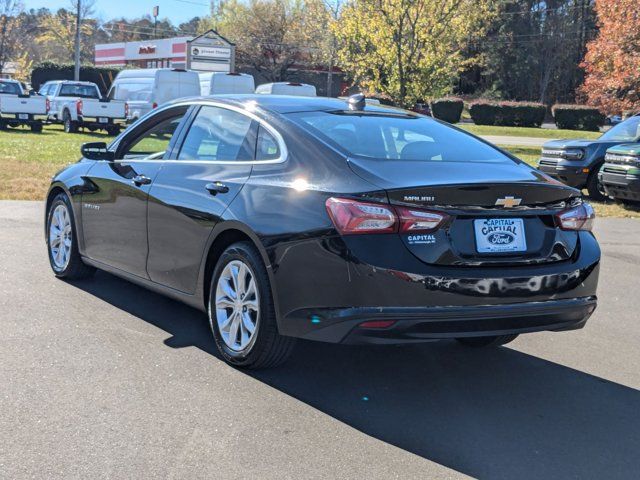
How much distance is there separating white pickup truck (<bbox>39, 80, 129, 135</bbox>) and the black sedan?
22.1 meters

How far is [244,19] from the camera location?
64312 millimetres

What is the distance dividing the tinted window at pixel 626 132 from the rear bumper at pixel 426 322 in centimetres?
1089

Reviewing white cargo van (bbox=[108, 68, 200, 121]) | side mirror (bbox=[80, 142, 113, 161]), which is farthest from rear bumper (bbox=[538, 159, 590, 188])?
white cargo van (bbox=[108, 68, 200, 121])

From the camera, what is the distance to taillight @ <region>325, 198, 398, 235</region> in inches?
160

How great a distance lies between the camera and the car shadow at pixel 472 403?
3.75 metres

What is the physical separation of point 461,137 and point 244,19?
6170 centimetres

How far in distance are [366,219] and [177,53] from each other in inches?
2571

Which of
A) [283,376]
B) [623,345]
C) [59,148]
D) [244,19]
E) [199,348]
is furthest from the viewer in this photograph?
[244,19]

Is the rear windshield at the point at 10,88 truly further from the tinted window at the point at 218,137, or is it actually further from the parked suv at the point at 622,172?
the tinted window at the point at 218,137

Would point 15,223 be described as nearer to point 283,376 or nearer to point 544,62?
point 283,376

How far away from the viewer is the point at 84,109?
88.5ft

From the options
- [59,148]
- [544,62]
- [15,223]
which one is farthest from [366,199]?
[544,62]

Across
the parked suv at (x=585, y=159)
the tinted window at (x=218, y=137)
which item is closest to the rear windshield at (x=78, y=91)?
the parked suv at (x=585, y=159)

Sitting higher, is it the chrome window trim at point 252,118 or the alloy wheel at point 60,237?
the chrome window trim at point 252,118
